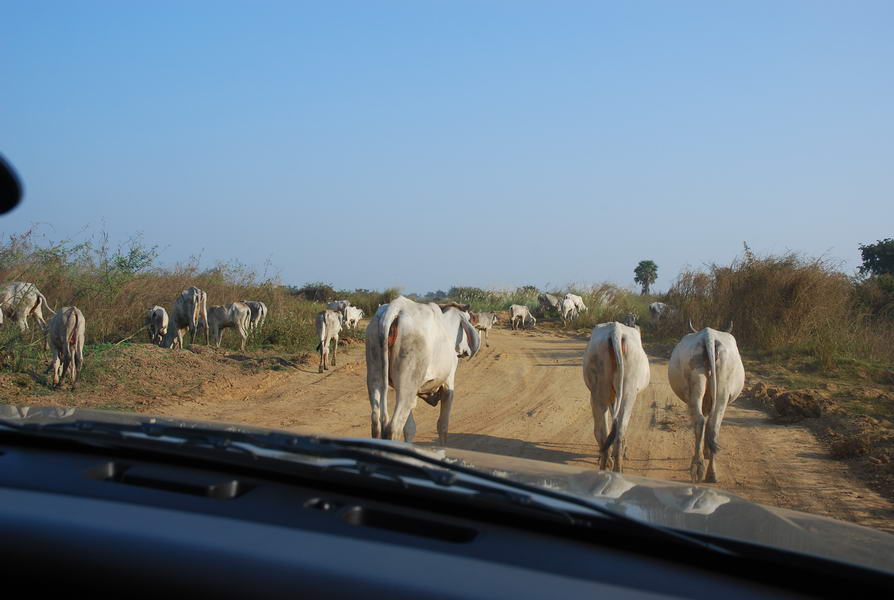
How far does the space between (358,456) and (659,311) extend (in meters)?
27.3

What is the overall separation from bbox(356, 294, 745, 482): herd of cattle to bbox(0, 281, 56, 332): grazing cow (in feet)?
33.6

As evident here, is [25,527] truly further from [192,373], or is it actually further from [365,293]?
[365,293]

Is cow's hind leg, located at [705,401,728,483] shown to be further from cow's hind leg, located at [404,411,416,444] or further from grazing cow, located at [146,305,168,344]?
grazing cow, located at [146,305,168,344]

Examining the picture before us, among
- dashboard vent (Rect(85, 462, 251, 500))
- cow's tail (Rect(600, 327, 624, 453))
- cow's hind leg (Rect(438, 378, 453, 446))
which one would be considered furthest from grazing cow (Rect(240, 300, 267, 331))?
dashboard vent (Rect(85, 462, 251, 500))

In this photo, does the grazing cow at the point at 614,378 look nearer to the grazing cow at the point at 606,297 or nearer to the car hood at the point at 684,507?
the car hood at the point at 684,507

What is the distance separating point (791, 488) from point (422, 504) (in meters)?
7.21

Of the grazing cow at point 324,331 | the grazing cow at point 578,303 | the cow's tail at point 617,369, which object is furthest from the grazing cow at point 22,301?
the grazing cow at point 578,303

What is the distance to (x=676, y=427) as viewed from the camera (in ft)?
37.2

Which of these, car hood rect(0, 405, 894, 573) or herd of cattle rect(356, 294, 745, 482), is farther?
herd of cattle rect(356, 294, 745, 482)

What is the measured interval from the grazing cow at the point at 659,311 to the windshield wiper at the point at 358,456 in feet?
84.3

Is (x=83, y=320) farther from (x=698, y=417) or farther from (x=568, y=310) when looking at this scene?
(x=568, y=310)

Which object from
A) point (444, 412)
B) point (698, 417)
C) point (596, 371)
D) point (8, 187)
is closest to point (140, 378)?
point (444, 412)

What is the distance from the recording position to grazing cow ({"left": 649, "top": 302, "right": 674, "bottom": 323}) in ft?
89.1

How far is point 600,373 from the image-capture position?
29.4ft
